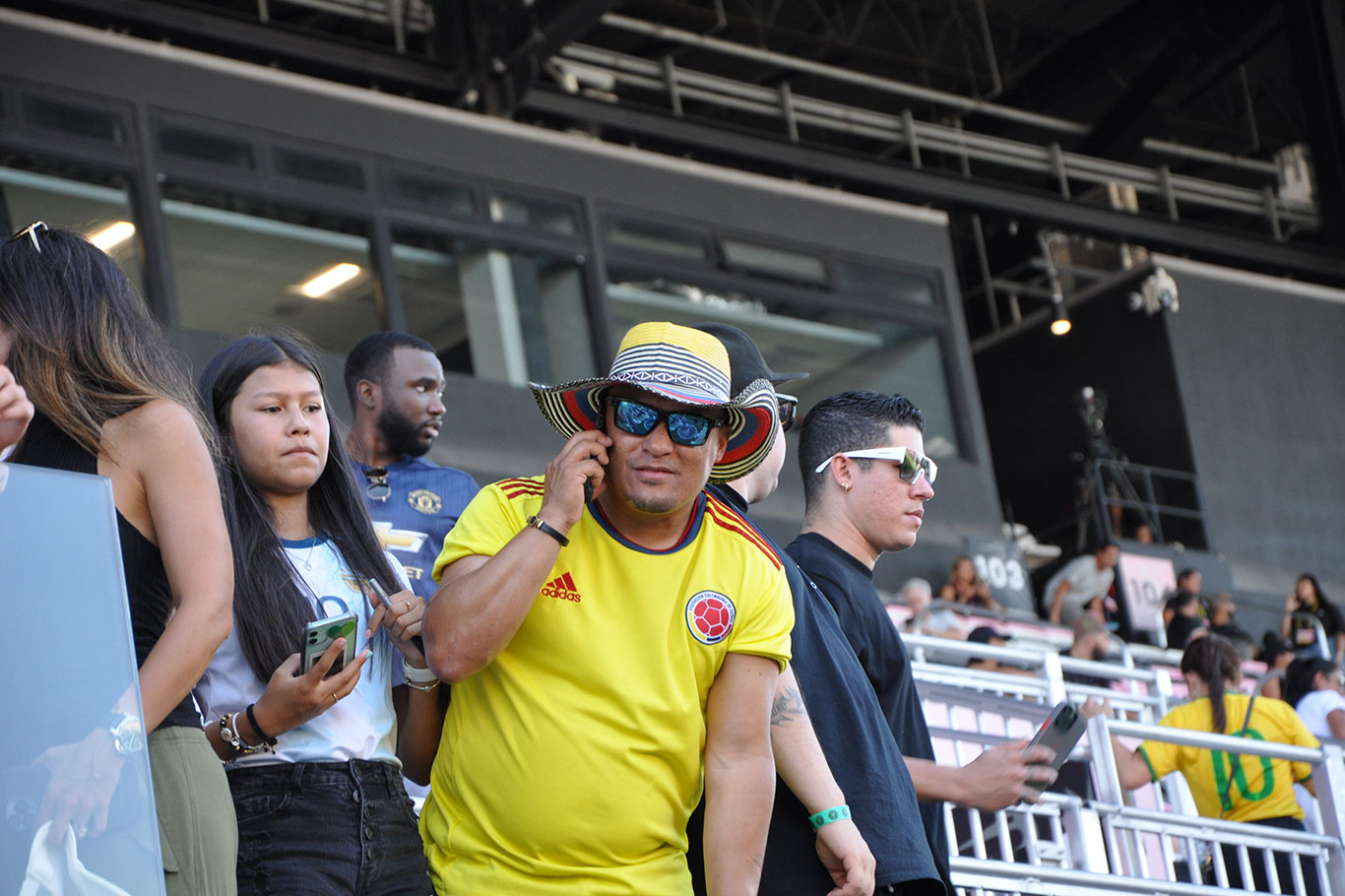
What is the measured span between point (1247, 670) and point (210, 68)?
8.77 meters

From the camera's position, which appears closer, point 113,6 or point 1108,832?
point 1108,832

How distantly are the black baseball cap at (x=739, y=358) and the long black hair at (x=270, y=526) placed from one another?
30.5 inches

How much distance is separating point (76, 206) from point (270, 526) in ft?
32.8

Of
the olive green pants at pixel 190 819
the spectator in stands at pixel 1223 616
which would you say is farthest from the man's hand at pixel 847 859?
the spectator in stands at pixel 1223 616

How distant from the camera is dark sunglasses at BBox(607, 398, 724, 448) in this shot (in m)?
2.81

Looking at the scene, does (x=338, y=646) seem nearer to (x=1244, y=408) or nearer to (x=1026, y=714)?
(x=1026, y=714)

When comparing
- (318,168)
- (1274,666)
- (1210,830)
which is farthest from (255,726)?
(318,168)

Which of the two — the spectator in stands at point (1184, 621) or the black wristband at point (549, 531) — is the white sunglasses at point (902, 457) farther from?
the spectator in stands at point (1184, 621)

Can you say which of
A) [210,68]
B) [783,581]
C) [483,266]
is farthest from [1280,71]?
[783,581]

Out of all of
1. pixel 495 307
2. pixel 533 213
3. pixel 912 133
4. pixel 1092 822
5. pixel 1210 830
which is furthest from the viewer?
pixel 912 133

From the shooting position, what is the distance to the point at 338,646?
8.54 feet

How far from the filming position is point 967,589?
1448cm

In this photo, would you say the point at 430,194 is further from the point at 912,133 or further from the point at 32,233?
the point at 32,233

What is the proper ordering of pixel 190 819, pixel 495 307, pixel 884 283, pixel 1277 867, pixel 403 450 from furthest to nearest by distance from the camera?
pixel 884 283 → pixel 495 307 → pixel 1277 867 → pixel 403 450 → pixel 190 819
